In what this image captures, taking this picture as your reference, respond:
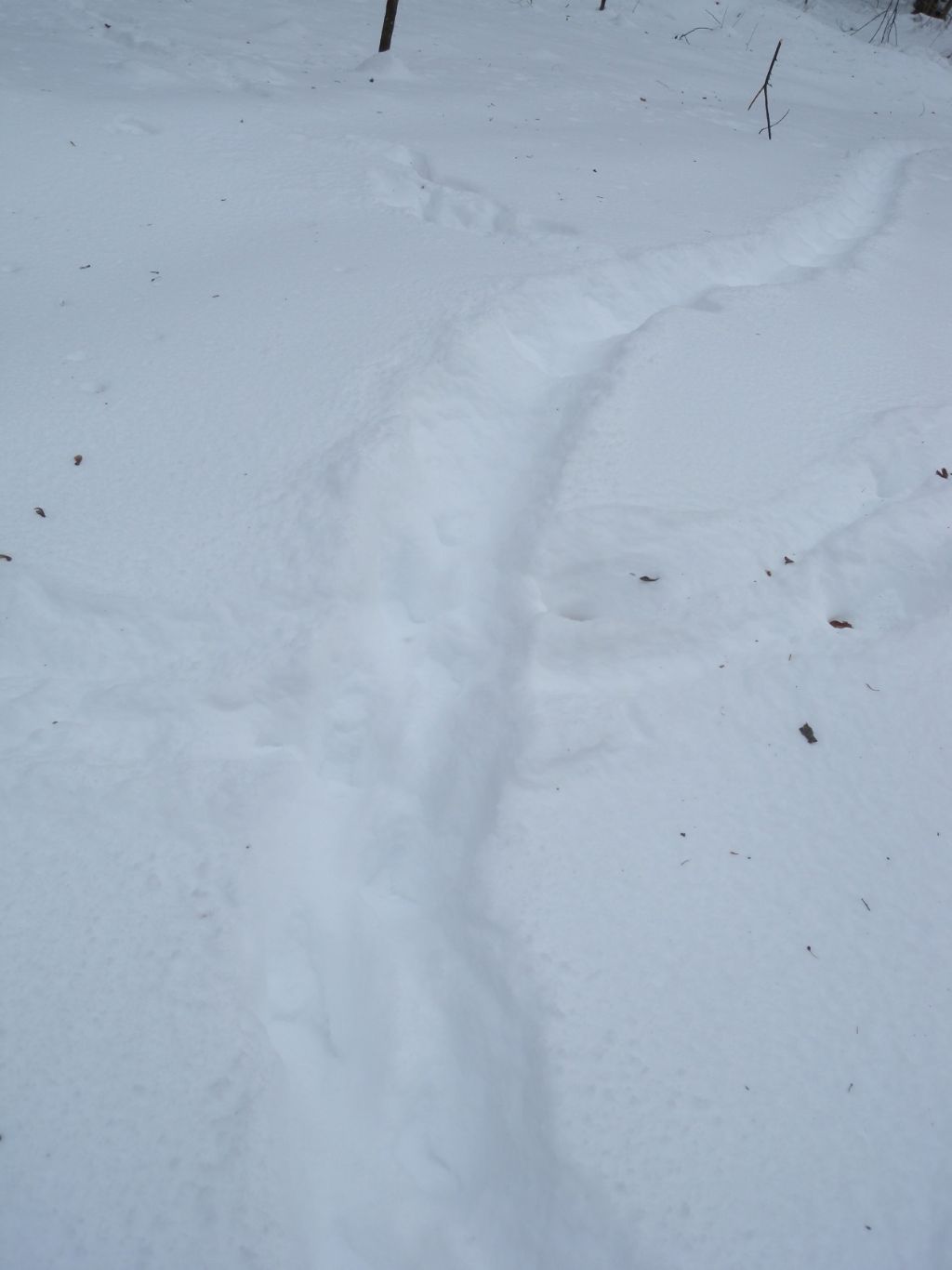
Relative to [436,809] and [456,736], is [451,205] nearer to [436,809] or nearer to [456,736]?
[456,736]

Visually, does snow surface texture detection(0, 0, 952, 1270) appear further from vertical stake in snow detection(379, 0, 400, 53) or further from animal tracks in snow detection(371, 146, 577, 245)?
vertical stake in snow detection(379, 0, 400, 53)

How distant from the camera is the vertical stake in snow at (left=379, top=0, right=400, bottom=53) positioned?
13.9 ft

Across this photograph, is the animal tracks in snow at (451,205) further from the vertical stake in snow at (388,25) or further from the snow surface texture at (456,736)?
the vertical stake in snow at (388,25)

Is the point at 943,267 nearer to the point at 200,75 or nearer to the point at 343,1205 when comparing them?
the point at 200,75

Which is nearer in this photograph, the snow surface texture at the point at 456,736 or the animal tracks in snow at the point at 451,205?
the snow surface texture at the point at 456,736

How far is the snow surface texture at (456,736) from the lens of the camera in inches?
45.0

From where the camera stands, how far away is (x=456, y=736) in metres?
1.65

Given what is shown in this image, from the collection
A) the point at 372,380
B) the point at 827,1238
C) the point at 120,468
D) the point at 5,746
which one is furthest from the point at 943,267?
the point at 5,746

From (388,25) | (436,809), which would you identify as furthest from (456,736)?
(388,25)

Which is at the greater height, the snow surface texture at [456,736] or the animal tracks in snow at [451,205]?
the animal tracks in snow at [451,205]

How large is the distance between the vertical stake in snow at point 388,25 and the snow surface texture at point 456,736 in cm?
189

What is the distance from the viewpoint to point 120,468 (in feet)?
6.45

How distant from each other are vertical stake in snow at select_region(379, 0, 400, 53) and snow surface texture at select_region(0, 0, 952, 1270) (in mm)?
1892

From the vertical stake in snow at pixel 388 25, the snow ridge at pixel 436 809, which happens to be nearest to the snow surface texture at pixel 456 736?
the snow ridge at pixel 436 809
